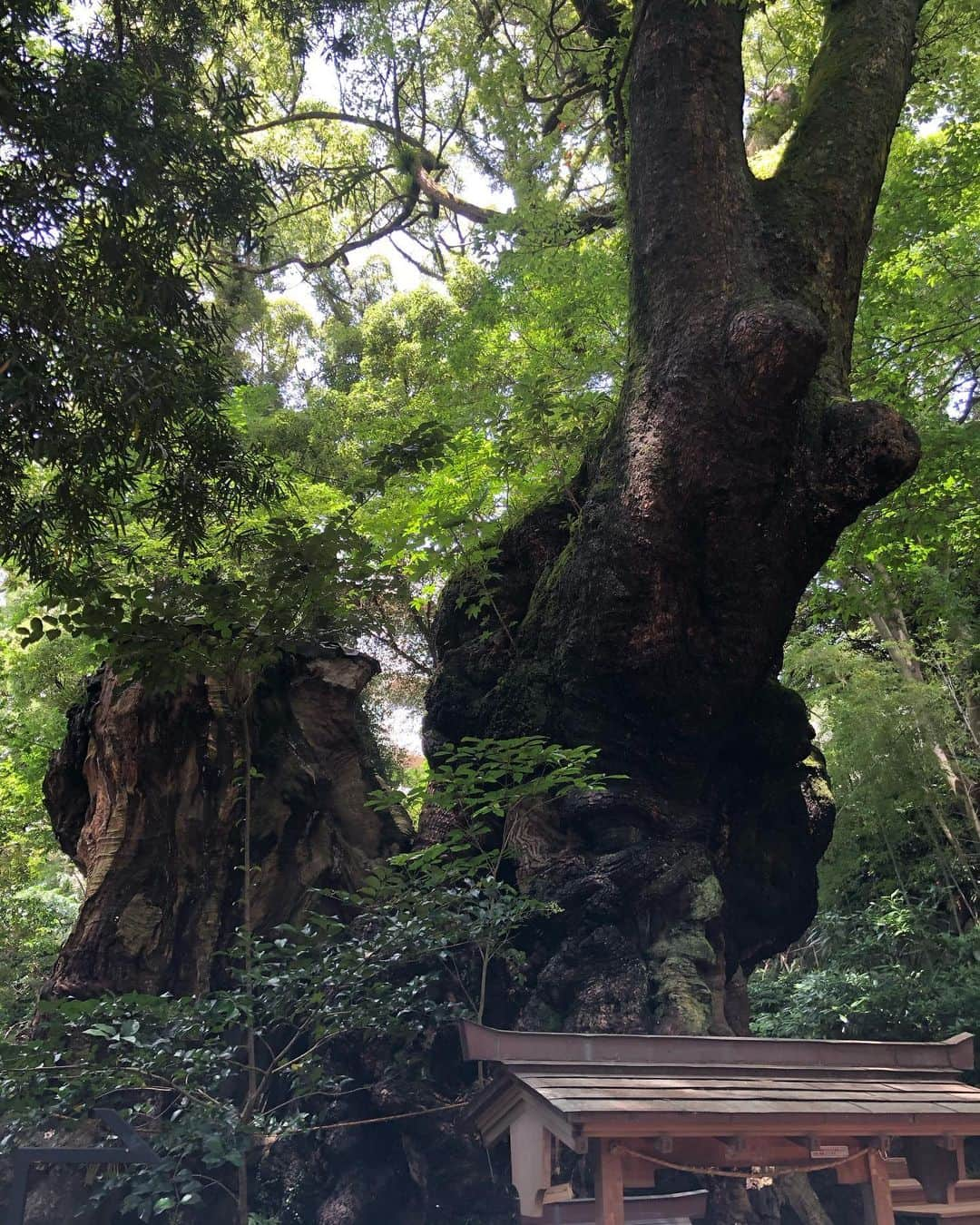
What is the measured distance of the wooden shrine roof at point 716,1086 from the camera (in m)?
3.26

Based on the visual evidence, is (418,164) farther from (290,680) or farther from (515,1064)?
(515,1064)

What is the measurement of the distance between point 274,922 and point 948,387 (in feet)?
24.5

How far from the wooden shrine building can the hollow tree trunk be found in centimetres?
253

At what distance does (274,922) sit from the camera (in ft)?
20.0

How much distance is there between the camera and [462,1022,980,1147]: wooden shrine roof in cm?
326

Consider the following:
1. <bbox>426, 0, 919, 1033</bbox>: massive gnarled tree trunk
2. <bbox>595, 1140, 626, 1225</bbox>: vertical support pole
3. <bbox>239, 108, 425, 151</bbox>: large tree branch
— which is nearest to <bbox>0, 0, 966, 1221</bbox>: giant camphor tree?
<bbox>426, 0, 919, 1033</bbox>: massive gnarled tree trunk

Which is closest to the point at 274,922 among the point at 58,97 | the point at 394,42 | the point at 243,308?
the point at 58,97

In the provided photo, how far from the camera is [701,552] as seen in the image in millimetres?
5504

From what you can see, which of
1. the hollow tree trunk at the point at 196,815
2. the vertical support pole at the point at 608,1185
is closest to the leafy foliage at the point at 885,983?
the hollow tree trunk at the point at 196,815

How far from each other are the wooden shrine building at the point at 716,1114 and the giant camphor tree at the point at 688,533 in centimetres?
106

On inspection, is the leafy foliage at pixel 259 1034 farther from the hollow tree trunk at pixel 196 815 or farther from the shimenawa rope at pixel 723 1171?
the shimenawa rope at pixel 723 1171

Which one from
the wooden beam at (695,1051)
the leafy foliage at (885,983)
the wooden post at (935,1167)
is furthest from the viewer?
the leafy foliage at (885,983)

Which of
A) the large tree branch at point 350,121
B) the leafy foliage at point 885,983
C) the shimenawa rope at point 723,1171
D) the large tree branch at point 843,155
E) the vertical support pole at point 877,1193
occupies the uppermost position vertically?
the large tree branch at point 350,121

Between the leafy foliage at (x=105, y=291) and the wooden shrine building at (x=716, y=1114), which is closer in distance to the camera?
the wooden shrine building at (x=716, y=1114)
